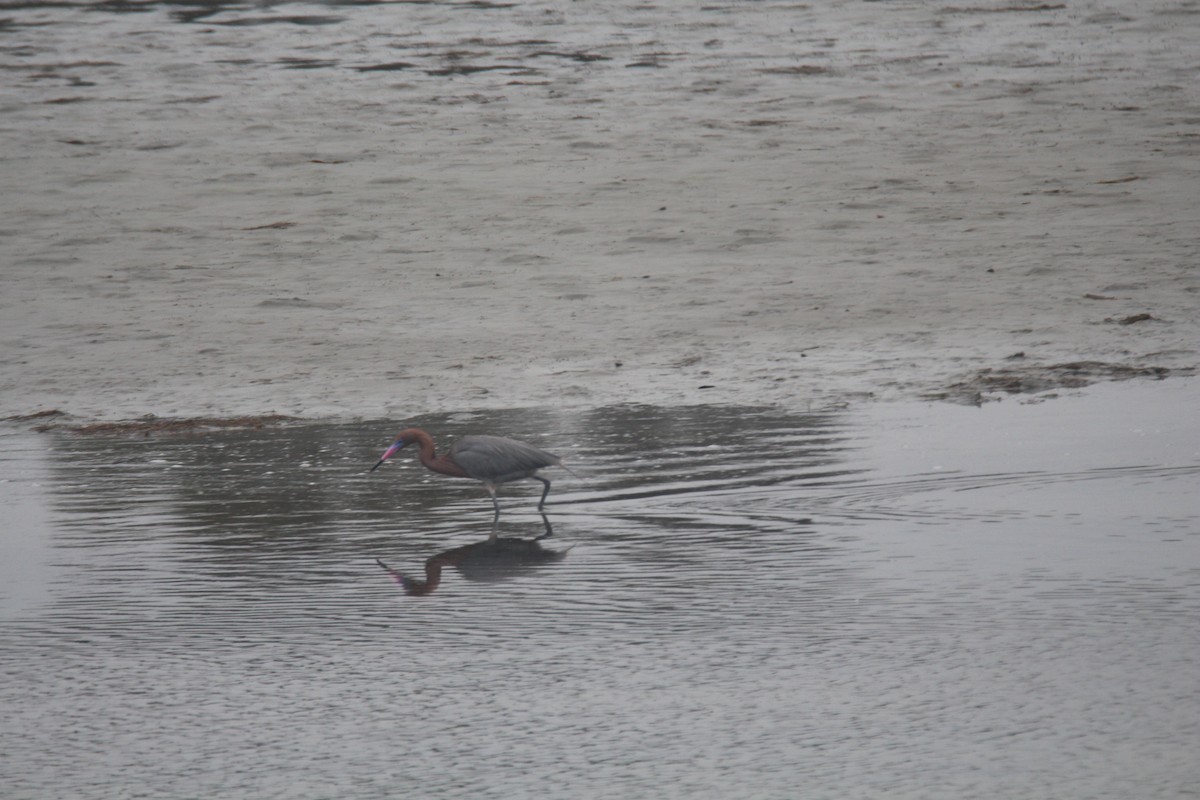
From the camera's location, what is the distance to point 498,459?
8633 millimetres

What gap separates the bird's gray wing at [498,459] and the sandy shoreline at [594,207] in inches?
99.0

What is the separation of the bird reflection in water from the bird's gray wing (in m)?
0.44

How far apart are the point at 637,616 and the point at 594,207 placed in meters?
9.53

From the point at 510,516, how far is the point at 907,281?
5879 millimetres

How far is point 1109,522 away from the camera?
8.09 metres

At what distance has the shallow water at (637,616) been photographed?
216 inches

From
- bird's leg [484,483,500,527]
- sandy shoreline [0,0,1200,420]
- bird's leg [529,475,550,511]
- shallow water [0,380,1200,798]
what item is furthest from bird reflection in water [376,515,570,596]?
sandy shoreline [0,0,1200,420]

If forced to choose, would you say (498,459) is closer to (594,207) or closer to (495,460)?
(495,460)

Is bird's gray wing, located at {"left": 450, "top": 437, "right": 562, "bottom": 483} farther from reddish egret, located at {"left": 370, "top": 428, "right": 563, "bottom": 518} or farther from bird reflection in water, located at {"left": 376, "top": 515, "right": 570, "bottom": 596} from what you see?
bird reflection in water, located at {"left": 376, "top": 515, "right": 570, "bottom": 596}

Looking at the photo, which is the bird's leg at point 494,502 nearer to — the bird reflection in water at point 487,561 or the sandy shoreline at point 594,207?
the bird reflection in water at point 487,561

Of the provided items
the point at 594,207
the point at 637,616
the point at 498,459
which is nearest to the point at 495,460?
the point at 498,459

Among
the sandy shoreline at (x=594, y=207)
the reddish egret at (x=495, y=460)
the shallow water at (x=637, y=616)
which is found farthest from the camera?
the sandy shoreline at (x=594, y=207)

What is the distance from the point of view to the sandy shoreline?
12133 millimetres

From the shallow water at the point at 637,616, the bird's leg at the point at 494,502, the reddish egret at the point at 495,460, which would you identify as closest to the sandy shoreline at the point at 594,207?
Result: the shallow water at the point at 637,616
